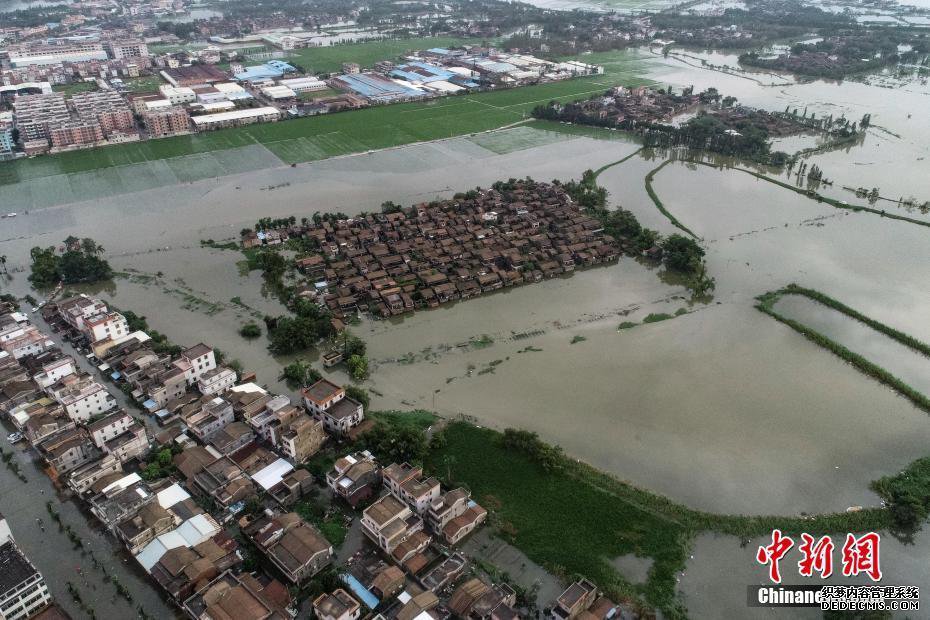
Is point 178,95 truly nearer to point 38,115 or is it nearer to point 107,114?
point 107,114

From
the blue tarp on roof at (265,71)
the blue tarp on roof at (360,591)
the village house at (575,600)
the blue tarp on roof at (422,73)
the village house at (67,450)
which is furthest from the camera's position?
the blue tarp on roof at (422,73)

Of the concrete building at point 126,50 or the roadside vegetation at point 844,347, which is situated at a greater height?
the concrete building at point 126,50

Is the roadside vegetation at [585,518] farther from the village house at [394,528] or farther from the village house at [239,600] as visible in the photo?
the village house at [239,600]

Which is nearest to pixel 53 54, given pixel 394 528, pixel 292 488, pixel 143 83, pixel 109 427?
pixel 143 83

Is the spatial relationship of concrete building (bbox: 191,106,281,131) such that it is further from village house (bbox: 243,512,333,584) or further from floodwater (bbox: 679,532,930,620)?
floodwater (bbox: 679,532,930,620)

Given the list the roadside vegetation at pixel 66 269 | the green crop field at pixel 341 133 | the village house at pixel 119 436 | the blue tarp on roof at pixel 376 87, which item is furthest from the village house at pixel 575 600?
the blue tarp on roof at pixel 376 87
